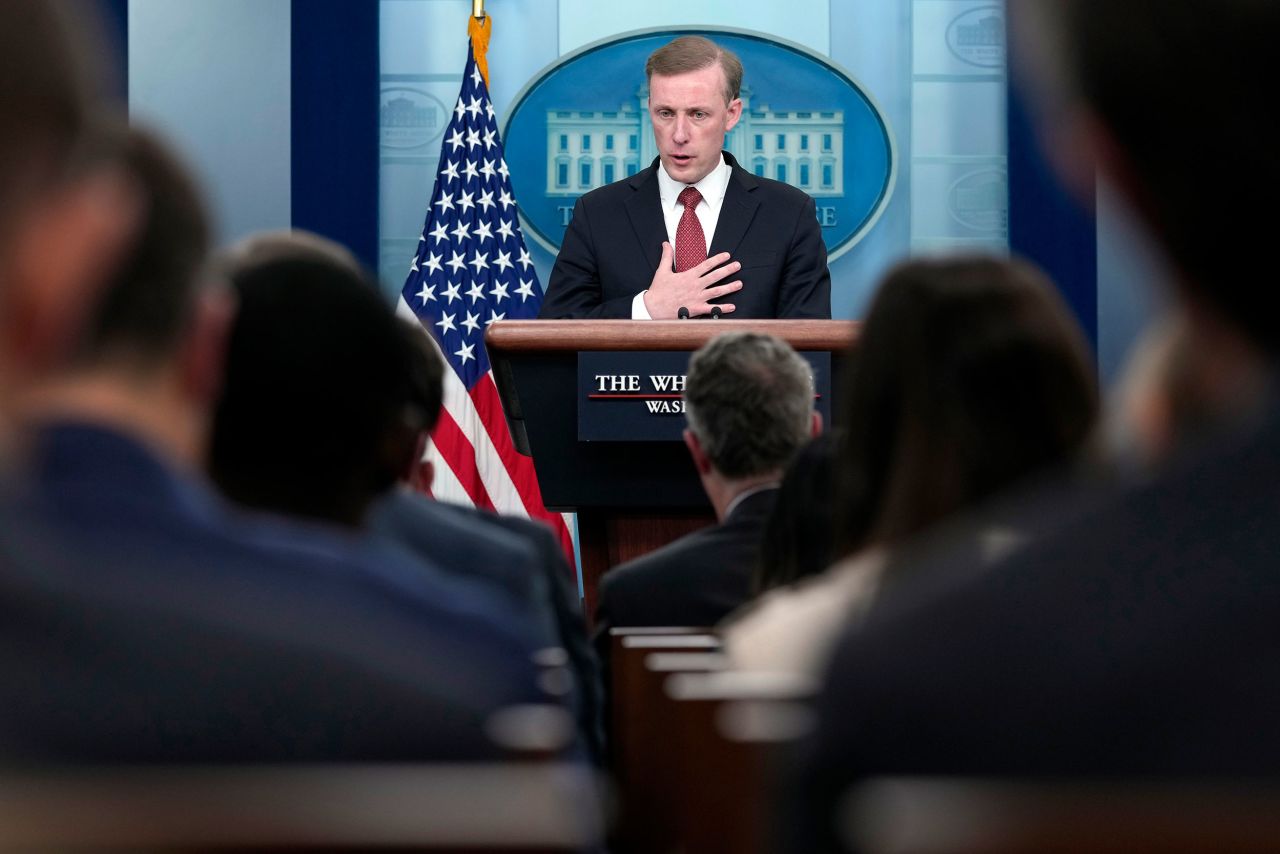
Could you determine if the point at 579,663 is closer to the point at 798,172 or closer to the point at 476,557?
the point at 476,557

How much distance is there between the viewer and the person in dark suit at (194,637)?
77cm

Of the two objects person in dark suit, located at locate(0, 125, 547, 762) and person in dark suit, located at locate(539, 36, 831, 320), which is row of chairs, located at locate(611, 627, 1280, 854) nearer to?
person in dark suit, located at locate(0, 125, 547, 762)

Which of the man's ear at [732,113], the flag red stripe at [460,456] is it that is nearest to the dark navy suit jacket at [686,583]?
the flag red stripe at [460,456]

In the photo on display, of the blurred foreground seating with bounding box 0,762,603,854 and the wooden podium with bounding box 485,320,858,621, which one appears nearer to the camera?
the blurred foreground seating with bounding box 0,762,603,854

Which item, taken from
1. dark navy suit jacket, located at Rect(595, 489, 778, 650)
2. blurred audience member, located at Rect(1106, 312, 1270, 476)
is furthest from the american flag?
blurred audience member, located at Rect(1106, 312, 1270, 476)

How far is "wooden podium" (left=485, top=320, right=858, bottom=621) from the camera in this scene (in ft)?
12.8

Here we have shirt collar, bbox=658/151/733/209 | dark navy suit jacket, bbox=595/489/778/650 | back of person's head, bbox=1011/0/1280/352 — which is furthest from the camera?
shirt collar, bbox=658/151/733/209

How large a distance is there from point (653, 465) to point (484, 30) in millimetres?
3013

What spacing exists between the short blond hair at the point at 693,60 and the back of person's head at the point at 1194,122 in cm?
475

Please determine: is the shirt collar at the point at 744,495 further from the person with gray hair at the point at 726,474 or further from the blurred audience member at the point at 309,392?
the blurred audience member at the point at 309,392

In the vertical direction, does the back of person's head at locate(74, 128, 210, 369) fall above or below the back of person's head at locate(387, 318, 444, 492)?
above

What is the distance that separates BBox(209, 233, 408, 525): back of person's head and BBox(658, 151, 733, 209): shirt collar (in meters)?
3.89

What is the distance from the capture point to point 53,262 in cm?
87

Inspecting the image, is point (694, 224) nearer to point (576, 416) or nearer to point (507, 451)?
point (507, 451)
